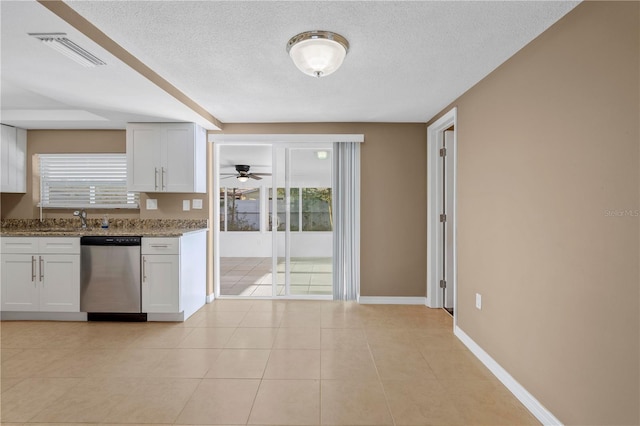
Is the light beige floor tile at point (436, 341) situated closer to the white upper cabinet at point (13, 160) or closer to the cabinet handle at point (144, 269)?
the cabinet handle at point (144, 269)

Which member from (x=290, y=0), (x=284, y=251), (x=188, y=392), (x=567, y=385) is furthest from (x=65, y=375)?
(x=567, y=385)

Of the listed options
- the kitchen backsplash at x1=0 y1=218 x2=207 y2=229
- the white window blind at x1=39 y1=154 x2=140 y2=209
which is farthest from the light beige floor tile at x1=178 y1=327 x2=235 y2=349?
the white window blind at x1=39 y1=154 x2=140 y2=209

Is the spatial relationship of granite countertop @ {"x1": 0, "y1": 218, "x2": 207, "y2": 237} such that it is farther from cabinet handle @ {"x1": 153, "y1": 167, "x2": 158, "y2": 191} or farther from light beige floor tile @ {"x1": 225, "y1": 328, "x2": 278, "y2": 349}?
light beige floor tile @ {"x1": 225, "y1": 328, "x2": 278, "y2": 349}

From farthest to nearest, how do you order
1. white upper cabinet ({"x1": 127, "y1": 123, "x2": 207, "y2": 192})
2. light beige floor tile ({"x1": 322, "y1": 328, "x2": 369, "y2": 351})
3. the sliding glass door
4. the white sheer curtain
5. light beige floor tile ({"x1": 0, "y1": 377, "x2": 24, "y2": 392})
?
the sliding glass door → the white sheer curtain → white upper cabinet ({"x1": 127, "y1": 123, "x2": 207, "y2": 192}) → light beige floor tile ({"x1": 322, "y1": 328, "x2": 369, "y2": 351}) → light beige floor tile ({"x1": 0, "y1": 377, "x2": 24, "y2": 392})

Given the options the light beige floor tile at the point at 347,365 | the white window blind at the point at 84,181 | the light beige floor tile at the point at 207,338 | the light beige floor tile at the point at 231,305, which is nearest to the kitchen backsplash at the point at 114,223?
the white window blind at the point at 84,181

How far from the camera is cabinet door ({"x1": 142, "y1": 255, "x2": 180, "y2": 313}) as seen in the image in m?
3.59

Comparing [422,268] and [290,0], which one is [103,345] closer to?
[290,0]

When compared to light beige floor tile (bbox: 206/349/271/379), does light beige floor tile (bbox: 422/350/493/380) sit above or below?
below

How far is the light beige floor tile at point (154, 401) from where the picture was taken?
201 cm

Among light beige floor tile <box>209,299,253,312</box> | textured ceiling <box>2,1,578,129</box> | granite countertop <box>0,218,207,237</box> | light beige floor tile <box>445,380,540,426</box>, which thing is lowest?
light beige floor tile <box>445,380,540,426</box>

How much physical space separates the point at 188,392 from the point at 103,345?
131 cm

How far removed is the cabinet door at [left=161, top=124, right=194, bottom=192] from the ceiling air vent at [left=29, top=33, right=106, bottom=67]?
171cm

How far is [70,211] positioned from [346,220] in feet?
12.1

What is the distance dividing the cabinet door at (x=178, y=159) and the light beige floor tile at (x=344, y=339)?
2332 mm
